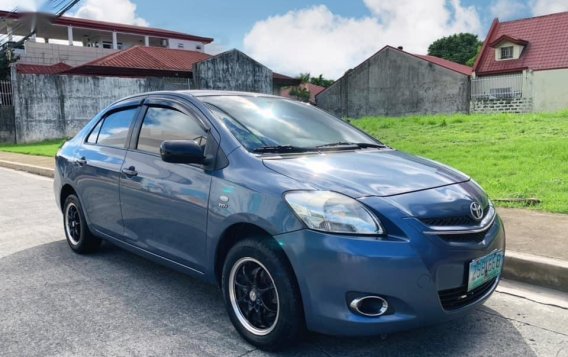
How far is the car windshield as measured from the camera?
11.4 ft

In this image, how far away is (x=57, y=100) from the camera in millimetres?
24391

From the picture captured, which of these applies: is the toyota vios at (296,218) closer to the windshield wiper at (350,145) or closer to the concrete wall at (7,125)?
the windshield wiper at (350,145)

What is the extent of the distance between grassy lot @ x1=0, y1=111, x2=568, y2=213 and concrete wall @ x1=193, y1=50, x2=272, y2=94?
14372mm

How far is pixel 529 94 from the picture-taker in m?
27.9

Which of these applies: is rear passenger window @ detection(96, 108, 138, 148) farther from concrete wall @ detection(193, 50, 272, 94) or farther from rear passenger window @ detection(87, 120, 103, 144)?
concrete wall @ detection(193, 50, 272, 94)

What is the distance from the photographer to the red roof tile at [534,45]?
30.4m

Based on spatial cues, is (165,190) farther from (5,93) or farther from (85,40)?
(85,40)

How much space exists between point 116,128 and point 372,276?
296cm

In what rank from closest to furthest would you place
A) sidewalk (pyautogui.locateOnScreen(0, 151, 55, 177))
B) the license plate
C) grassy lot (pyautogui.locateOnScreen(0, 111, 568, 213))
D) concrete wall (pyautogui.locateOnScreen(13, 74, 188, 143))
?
the license plate < grassy lot (pyautogui.locateOnScreen(0, 111, 568, 213)) < sidewalk (pyautogui.locateOnScreen(0, 151, 55, 177)) < concrete wall (pyautogui.locateOnScreen(13, 74, 188, 143))

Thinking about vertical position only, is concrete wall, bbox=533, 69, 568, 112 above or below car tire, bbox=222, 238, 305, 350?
above

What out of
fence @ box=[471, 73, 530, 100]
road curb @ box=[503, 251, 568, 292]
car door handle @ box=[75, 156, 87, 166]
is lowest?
road curb @ box=[503, 251, 568, 292]

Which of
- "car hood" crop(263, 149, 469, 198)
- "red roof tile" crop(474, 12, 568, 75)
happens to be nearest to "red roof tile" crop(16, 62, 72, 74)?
"red roof tile" crop(474, 12, 568, 75)

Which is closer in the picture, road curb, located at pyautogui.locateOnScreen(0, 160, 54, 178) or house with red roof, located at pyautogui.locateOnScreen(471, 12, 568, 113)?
road curb, located at pyautogui.locateOnScreen(0, 160, 54, 178)

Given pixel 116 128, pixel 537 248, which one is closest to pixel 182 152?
pixel 116 128
